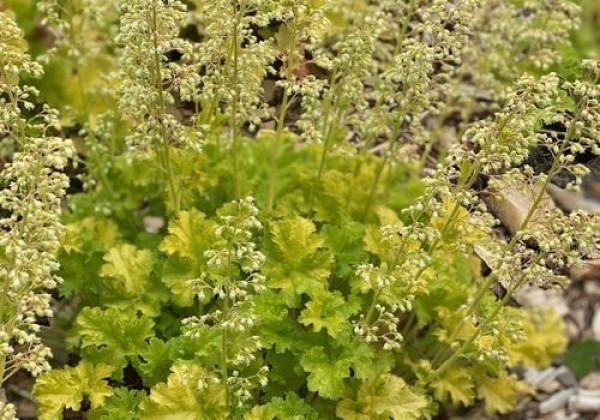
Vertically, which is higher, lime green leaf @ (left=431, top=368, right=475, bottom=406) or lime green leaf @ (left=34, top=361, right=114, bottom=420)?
lime green leaf @ (left=34, top=361, right=114, bottom=420)

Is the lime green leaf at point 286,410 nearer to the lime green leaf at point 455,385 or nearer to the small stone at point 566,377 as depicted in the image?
the lime green leaf at point 455,385

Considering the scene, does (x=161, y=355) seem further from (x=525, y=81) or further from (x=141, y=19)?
(x=525, y=81)

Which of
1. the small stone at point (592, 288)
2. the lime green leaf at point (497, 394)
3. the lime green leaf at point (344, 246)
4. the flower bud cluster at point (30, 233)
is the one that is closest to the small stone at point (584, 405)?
the lime green leaf at point (497, 394)

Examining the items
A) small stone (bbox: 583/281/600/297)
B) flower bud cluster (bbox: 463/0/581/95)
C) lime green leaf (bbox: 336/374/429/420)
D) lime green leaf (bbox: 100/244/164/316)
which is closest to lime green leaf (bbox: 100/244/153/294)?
lime green leaf (bbox: 100/244/164/316)

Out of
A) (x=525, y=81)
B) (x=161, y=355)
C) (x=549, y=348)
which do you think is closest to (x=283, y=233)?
(x=161, y=355)

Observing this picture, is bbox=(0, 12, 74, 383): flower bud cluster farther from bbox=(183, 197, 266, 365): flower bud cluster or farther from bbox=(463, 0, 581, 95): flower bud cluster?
bbox=(463, 0, 581, 95): flower bud cluster

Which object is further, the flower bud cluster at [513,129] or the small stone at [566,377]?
the small stone at [566,377]
